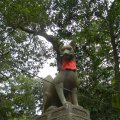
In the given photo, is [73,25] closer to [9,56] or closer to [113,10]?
[113,10]

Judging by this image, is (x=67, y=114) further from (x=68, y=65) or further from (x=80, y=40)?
(x=80, y=40)

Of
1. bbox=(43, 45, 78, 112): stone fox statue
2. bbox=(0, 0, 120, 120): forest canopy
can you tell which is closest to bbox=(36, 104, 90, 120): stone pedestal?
bbox=(43, 45, 78, 112): stone fox statue

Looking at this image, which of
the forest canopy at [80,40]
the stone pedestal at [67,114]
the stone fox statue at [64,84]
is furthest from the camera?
the forest canopy at [80,40]

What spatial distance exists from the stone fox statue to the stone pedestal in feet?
0.83

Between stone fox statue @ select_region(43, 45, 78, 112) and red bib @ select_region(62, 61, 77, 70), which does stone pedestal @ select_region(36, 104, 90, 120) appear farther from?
red bib @ select_region(62, 61, 77, 70)

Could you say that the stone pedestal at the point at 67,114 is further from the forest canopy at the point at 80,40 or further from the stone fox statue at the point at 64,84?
the forest canopy at the point at 80,40

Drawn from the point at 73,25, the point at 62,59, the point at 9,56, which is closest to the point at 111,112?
the point at 73,25

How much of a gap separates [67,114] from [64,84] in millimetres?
825

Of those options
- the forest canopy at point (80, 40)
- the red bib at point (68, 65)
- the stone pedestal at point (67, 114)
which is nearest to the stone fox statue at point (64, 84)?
the red bib at point (68, 65)

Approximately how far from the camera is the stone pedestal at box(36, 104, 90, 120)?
6.70m

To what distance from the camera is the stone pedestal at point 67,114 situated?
6.70 meters

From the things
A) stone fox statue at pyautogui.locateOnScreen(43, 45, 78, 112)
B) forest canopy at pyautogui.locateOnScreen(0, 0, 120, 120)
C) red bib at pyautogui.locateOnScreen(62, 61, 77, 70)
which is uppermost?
forest canopy at pyautogui.locateOnScreen(0, 0, 120, 120)

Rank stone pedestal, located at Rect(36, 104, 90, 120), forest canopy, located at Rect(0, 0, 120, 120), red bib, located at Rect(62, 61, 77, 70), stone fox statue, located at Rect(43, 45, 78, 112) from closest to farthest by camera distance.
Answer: stone pedestal, located at Rect(36, 104, 90, 120) → stone fox statue, located at Rect(43, 45, 78, 112) → red bib, located at Rect(62, 61, 77, 70) → forest canopy, located at Rect(0, 0, 120, 120)

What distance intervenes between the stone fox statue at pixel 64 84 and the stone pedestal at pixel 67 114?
0.83 ft
